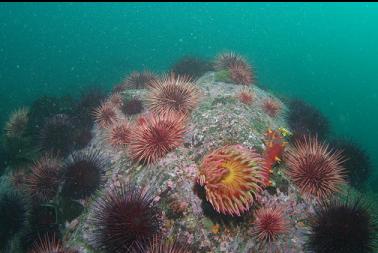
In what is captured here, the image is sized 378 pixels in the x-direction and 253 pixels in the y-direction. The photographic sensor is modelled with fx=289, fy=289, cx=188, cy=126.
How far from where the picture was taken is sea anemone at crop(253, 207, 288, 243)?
615 cm

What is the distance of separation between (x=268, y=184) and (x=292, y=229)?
3.66ft

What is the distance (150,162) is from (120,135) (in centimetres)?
175

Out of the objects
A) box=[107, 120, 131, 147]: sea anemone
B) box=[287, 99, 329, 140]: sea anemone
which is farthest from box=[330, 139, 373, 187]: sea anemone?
box=[107, 120, 131, 147]: sea anemone

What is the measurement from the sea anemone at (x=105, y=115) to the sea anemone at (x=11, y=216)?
345 cm

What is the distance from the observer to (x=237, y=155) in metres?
6.38

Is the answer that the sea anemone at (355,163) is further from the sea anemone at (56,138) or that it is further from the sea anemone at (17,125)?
the sea anemone at (17,125)

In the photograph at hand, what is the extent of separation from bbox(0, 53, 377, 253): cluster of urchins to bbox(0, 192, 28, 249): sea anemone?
3 centimetres

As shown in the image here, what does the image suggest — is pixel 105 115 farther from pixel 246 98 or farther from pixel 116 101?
pixel 246 98

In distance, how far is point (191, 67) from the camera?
14.8 m

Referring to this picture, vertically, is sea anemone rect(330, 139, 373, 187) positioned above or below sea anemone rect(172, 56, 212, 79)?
below

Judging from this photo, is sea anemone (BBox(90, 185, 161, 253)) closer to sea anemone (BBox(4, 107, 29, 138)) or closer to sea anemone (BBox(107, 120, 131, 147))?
sea anemone (BBox(107, 120, 131, 147))

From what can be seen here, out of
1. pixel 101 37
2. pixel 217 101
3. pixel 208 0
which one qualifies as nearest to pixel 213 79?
pixel 217 101

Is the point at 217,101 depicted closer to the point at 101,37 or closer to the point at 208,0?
the point at 101,37

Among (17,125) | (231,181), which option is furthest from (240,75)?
(17,125)
